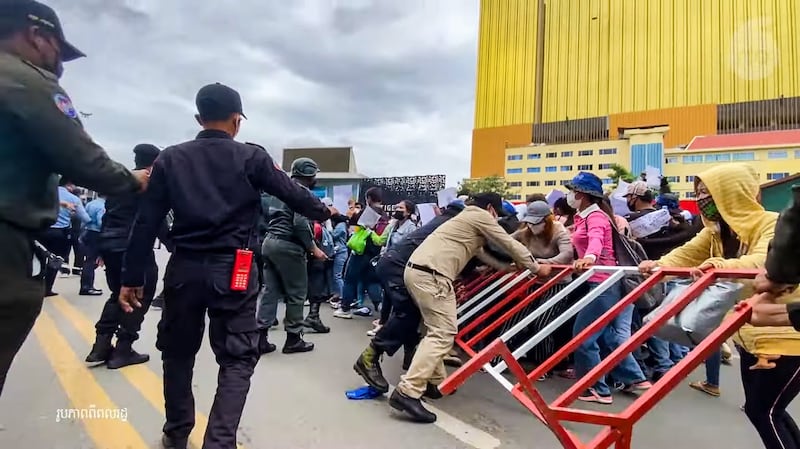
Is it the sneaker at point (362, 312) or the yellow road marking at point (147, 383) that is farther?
the sneaker at point (362, 312)

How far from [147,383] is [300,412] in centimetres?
Answer: 140

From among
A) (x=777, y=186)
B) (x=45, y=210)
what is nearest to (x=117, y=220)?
(x=45, y=210)

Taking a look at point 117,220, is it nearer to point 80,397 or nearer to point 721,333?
point 80,397

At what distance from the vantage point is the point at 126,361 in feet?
14.1

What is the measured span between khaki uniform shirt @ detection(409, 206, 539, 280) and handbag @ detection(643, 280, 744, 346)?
1344 mm

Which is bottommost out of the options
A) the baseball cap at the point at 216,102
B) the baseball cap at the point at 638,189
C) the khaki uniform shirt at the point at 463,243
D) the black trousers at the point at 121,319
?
the black trousers at the point at 121,319

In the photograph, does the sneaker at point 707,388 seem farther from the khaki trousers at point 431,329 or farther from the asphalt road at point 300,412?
the khaki trousers at point 431,329

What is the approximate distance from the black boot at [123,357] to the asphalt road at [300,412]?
83mm

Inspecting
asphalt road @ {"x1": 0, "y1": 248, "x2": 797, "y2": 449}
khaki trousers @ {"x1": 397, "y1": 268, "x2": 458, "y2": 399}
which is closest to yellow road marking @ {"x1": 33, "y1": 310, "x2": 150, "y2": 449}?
asphalt road @ {"x1": 0, "y1": 248, "x2": 797, "y2": 449}

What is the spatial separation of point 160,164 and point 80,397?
209 centimetres

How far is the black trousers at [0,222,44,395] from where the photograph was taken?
5.56 ft

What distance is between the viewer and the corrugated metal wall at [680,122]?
64681 mm

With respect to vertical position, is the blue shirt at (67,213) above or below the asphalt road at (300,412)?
above

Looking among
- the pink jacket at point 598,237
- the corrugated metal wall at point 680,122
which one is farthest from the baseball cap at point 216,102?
the corrugated metal wall at point 680,122
